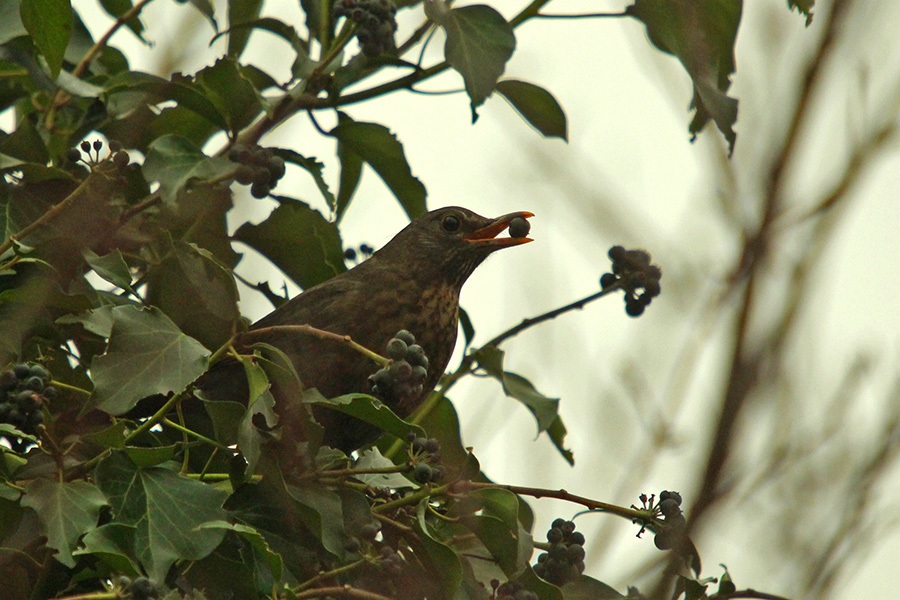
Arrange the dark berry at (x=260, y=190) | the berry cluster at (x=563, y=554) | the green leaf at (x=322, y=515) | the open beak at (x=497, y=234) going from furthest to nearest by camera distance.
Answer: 1. the open beak at (x=497, y=234)
2. the dark berry at (x=260, y=190)
3. the berry cluster at (x=563, y=554)
4. the green leaf at (x=322, y=515)

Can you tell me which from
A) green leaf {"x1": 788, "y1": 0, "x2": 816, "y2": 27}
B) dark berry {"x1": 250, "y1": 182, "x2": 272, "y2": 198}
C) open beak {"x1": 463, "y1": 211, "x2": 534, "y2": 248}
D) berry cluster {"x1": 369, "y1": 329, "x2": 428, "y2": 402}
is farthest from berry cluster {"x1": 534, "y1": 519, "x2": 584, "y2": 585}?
open beak {"x1": 463, "y1": 211, "x2": 534, "y2": 248}

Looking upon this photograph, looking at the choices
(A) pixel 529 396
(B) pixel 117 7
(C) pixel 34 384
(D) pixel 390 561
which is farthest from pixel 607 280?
(B) pixel 117 7

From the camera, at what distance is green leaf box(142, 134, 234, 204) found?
3.24 meters

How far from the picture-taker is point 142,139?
3.79 meters

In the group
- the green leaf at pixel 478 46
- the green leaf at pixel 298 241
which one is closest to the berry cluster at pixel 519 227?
the green leaf at pixel 298 241

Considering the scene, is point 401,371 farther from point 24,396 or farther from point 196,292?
point 24,396

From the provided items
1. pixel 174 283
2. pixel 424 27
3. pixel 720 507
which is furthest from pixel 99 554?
pixel 424 27

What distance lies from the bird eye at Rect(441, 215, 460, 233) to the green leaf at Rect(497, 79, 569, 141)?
A: 127 centimetres

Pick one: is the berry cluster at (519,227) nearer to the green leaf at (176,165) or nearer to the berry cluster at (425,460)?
the green leaf at (176,165)

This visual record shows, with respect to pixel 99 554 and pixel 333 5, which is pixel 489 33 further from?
pixel 99 554

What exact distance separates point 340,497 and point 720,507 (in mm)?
1765

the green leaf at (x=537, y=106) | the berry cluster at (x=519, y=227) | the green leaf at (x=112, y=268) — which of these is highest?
the berry cluster at (x=519, y=227)

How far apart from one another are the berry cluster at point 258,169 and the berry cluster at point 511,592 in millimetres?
1253

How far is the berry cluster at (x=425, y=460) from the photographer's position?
9.31ft
